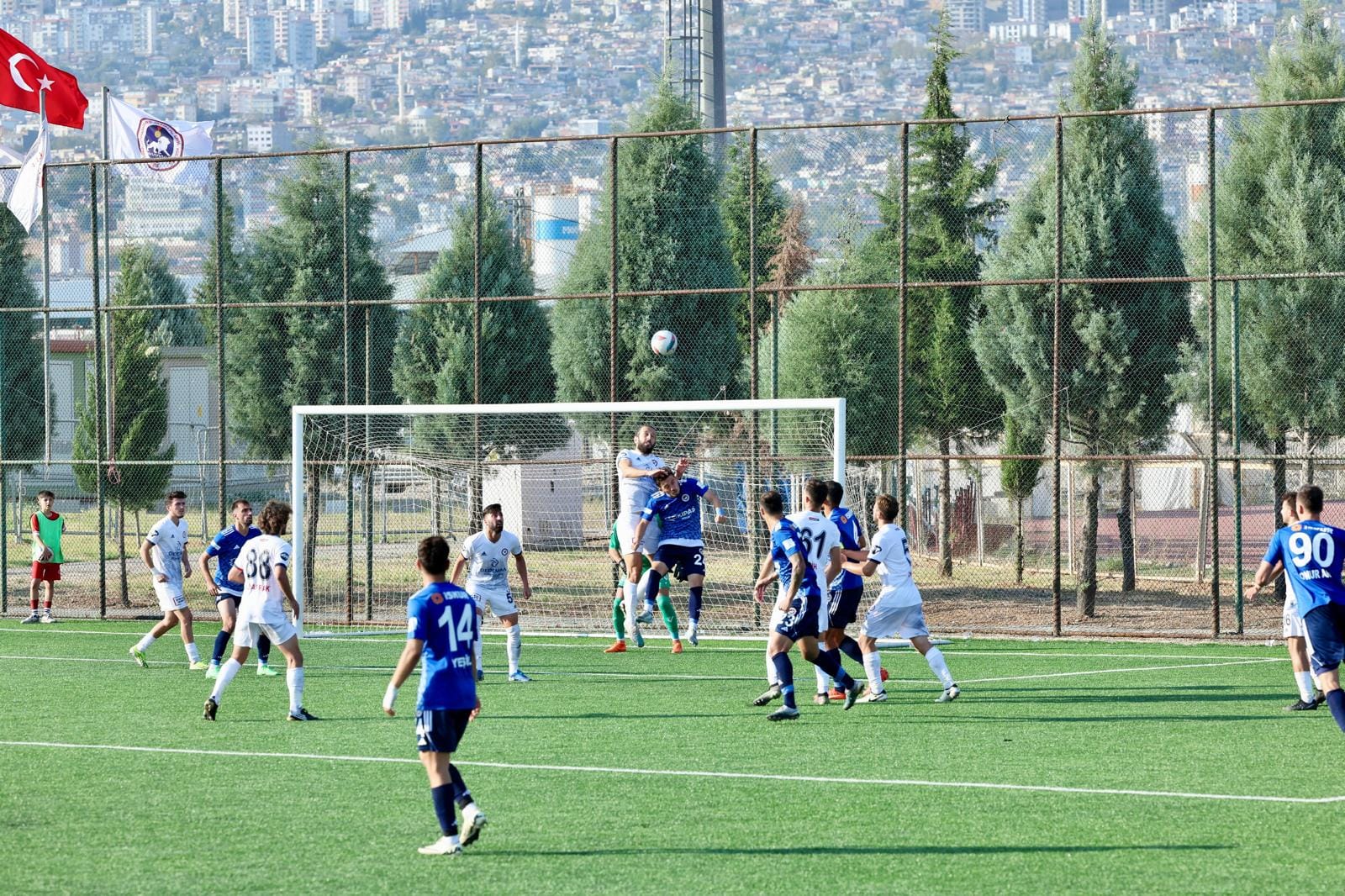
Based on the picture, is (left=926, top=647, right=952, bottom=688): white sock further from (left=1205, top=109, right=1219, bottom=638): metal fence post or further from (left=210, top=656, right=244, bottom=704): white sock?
(left=1205, top=109, right=1219, bottom=638): metal fence post

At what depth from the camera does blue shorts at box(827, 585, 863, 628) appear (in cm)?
1440

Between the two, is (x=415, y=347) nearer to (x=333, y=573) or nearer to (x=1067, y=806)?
(x=333, y=573)

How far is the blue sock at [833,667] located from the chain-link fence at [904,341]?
6.82m

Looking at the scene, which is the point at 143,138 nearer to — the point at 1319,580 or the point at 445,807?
the point at 1319,580

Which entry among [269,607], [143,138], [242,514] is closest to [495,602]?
[242,514]

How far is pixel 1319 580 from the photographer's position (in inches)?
479

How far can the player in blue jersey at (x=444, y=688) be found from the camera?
8.67 m

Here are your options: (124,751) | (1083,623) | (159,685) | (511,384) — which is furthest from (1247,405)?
(124,751)

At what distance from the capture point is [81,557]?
38844 millimetres

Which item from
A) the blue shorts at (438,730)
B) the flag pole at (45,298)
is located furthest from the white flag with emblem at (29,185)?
the blue shorts at (438,730)

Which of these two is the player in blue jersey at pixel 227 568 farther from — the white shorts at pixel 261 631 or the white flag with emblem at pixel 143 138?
the white flag with emblem at pixel 143 138

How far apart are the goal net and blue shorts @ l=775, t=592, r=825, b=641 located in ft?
25.1

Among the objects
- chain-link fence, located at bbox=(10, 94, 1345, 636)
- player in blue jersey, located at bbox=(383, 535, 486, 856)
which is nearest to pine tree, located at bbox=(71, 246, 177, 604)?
chain-link fence, located at bbox=(10, 94, 1345, 636)

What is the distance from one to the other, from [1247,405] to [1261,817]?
1620cm
